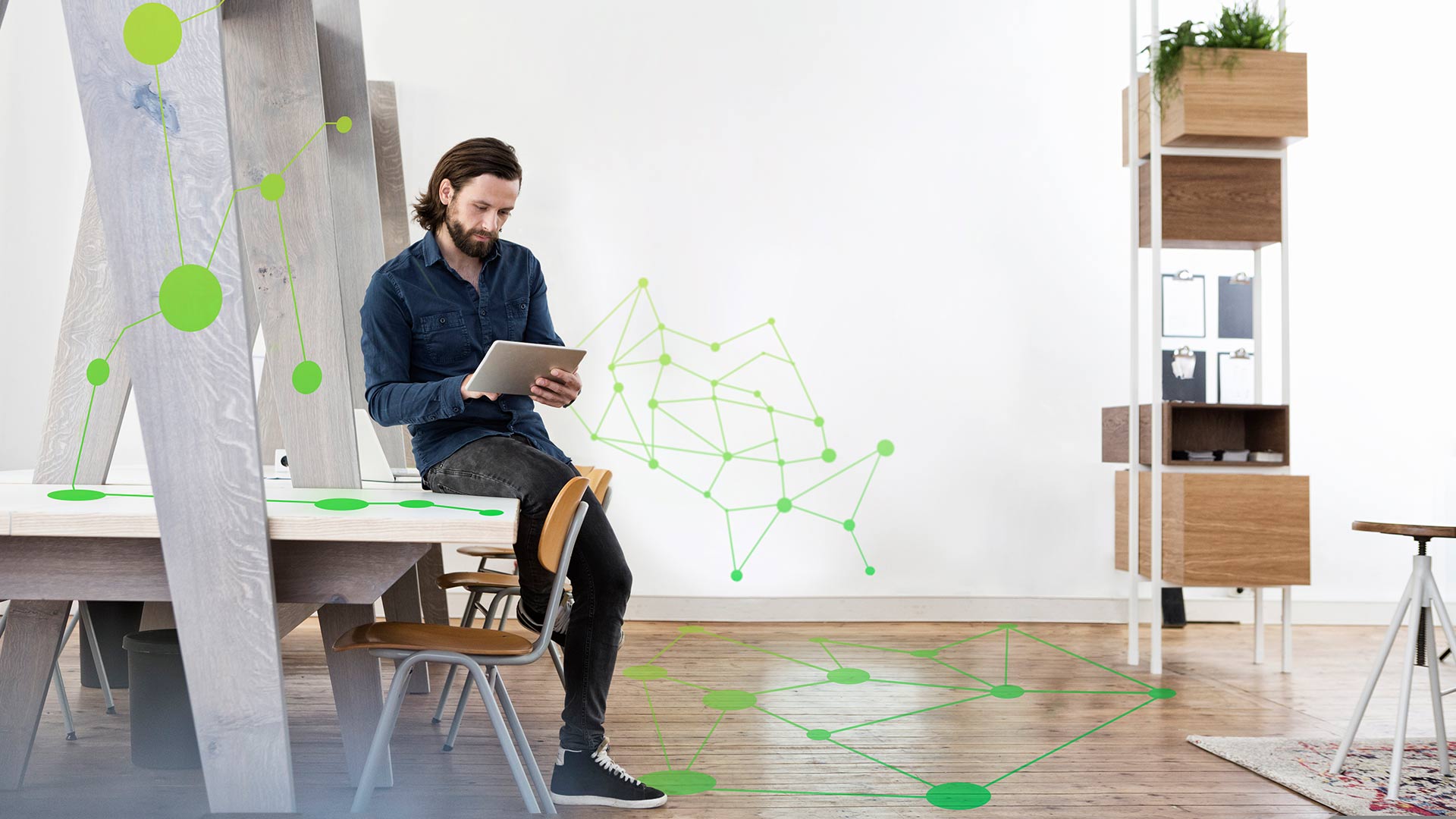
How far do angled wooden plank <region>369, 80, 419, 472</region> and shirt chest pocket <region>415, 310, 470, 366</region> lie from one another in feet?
5.70

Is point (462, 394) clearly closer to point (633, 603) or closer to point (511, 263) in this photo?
point (511, 263)

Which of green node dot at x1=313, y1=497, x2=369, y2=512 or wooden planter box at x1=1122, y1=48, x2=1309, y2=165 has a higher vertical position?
wooden planter box at x1=1122, y1=48, x2=1309, y2=165

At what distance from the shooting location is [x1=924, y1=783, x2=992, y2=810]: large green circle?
7.54ft

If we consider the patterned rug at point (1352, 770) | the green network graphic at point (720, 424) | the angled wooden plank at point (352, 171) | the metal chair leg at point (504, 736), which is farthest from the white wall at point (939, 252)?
the metal chair leg at point (504, 736)

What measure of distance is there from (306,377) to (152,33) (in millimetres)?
920

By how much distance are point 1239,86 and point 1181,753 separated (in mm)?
2375

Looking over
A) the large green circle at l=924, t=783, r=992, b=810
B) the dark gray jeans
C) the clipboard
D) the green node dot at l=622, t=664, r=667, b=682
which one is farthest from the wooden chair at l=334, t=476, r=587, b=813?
the clipboard

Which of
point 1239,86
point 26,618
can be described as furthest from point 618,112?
point 26,618

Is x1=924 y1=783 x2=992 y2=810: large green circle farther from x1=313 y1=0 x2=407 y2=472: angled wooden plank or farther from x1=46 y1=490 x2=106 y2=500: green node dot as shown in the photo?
x1=46 y1=490 x2=106 y2=500: green node dot

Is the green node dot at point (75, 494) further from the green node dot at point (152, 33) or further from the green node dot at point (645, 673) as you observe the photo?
the green node dot at point (645, 673)

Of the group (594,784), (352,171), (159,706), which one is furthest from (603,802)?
(352,171)

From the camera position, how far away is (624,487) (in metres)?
4.68

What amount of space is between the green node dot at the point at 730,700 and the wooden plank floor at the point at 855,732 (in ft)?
0.14

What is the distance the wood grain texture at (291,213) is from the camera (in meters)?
2.32
